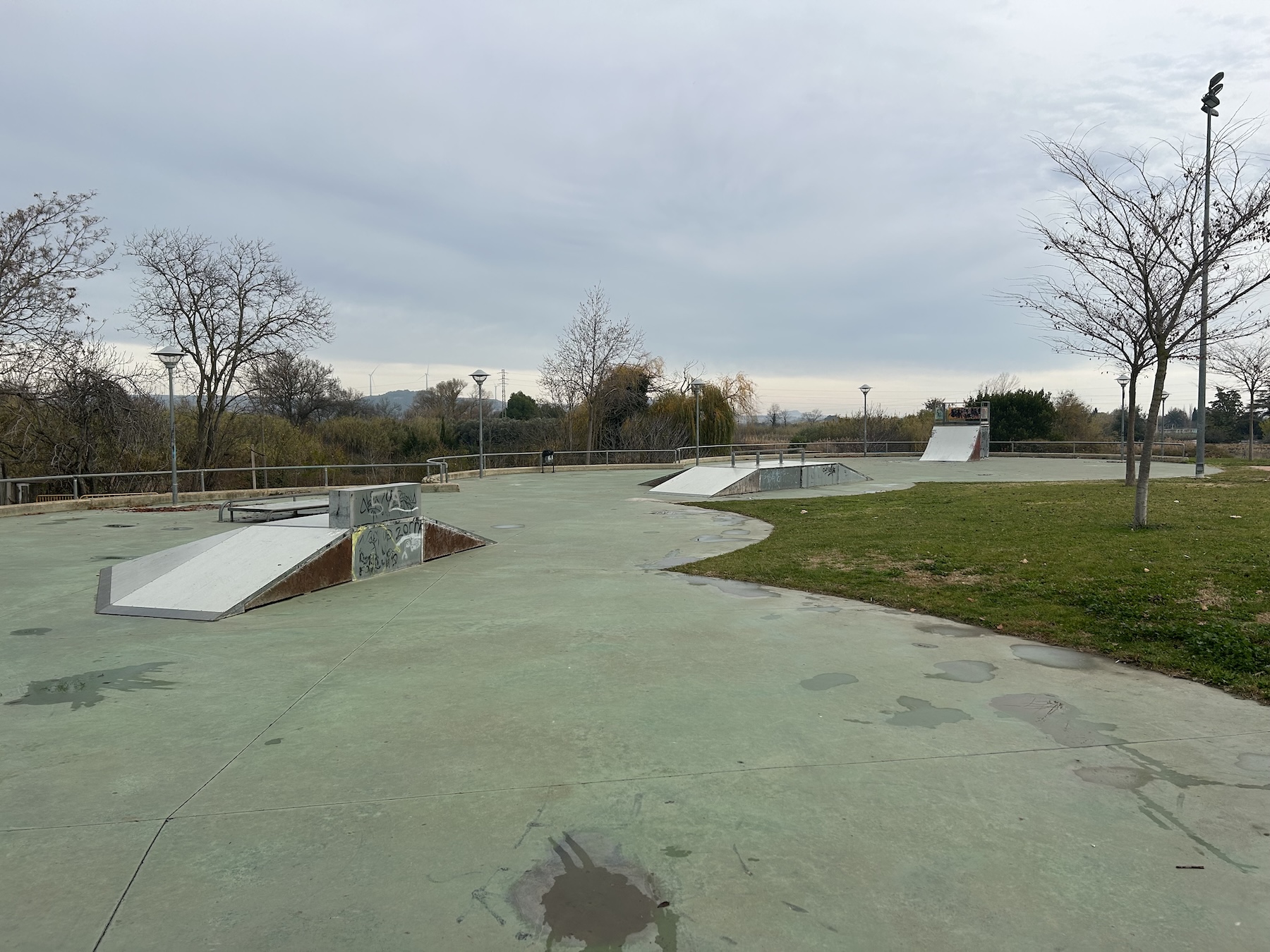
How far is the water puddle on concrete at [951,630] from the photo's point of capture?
611 cm

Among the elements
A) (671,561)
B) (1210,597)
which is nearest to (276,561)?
(671,561)

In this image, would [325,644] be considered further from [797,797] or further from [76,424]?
[76,424]

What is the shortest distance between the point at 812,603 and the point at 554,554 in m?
3.93

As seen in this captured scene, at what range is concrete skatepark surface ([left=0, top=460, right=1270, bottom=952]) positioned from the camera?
245 centimetres

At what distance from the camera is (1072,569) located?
7840mm

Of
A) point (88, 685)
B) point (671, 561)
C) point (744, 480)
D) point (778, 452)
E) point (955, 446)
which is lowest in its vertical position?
point (88, 685)

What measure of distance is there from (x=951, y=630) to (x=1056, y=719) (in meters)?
2.06

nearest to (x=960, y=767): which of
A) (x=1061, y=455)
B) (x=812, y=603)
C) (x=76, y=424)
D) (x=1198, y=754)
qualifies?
(x=1198, y=754)

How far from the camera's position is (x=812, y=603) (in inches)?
285

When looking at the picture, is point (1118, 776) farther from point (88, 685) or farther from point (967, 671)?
point (88, 685)

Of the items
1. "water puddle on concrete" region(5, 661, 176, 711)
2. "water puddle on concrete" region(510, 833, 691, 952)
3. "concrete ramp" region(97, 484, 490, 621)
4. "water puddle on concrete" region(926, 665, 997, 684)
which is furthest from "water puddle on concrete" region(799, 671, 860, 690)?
"concrete ramp" region(97, 484, 490, 621)

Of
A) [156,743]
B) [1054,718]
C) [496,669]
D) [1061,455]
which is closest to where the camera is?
[156,743]

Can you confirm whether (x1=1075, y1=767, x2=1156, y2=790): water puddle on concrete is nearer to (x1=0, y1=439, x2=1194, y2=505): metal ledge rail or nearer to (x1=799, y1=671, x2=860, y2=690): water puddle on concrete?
(x1=799, y1=671, x2=860, y2=690): water puddle on concrete

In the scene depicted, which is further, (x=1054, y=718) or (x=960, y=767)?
(x=1054, y=718)
